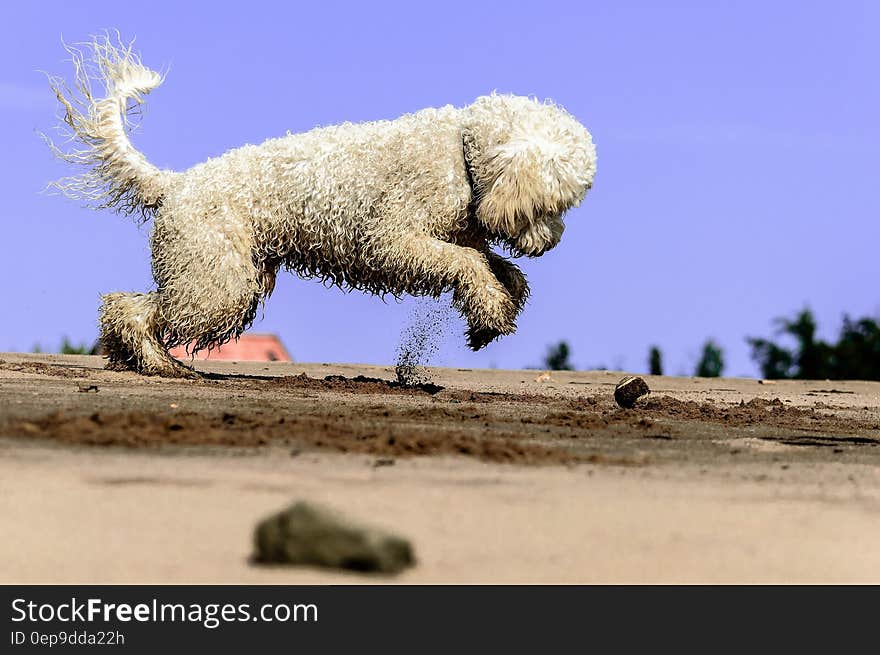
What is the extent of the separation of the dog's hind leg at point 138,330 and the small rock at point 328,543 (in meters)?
8.25

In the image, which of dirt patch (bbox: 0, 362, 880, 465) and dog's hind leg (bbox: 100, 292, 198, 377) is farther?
dog's hind leg (bbox: 100, 292, 198, 377)

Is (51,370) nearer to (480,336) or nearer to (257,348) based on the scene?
(480,336)

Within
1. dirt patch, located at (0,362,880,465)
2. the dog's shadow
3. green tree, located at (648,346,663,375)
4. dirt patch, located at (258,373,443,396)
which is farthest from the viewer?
green tree, located at (648,346,663,375)

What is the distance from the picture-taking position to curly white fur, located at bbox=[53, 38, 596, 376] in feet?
38.3

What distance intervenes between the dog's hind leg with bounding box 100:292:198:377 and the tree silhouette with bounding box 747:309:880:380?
71.5 feet

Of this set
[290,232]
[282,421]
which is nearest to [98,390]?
[290,232]

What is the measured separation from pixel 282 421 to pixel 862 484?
11.5ft

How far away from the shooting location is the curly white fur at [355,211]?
11.7m

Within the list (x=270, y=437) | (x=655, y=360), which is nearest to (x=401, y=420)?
(x=270, y=437)

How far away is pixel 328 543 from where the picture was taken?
15.4 ft

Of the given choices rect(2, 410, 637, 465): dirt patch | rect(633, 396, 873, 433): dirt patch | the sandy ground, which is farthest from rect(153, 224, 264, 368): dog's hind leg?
rect(2, 410, 637, 465): dirt patch

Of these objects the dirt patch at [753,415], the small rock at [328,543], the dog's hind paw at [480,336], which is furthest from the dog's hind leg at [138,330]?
the small rock at [328,543]

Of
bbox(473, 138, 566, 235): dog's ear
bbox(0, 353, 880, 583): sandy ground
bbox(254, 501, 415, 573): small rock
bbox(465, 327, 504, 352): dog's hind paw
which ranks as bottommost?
bbox(254, 501, 415, 573): small rock

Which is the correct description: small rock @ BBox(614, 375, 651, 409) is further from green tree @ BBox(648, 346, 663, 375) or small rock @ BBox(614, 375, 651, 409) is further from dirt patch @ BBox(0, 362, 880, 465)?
green tree @ BBox(648, 346, 663, 375)
